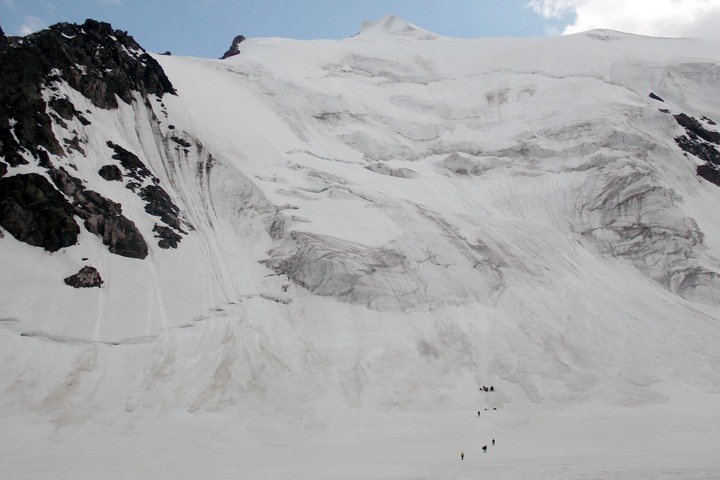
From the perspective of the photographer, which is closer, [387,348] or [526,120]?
[387,348]

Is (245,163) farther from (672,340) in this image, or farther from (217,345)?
(672,340)

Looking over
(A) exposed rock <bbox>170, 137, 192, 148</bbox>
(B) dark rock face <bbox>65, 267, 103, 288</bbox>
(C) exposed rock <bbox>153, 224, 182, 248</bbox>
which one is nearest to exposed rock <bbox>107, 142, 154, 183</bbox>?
(A) exposed rock <bbox>170, 137, 192, 148</bbox>

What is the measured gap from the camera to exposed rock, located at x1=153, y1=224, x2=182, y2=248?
126 feet

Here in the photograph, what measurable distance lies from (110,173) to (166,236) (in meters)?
6.31

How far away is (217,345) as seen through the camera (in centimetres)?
3203

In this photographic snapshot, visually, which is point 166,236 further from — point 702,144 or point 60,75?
point 702,144

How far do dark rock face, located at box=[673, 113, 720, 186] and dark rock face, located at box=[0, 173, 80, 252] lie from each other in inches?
2008

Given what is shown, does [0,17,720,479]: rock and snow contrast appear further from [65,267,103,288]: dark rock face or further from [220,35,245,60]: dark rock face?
[220,35,245,60]: dark rock face

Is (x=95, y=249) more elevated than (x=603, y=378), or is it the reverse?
(x=95, y=249)

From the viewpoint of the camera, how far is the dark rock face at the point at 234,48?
89.9 meters

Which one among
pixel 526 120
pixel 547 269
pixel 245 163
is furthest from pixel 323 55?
pixel 547 269

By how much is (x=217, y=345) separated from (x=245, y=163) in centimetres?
2017

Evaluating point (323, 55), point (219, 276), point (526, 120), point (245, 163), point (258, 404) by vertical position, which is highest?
point (323, 55)

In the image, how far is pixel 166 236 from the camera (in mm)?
38875
